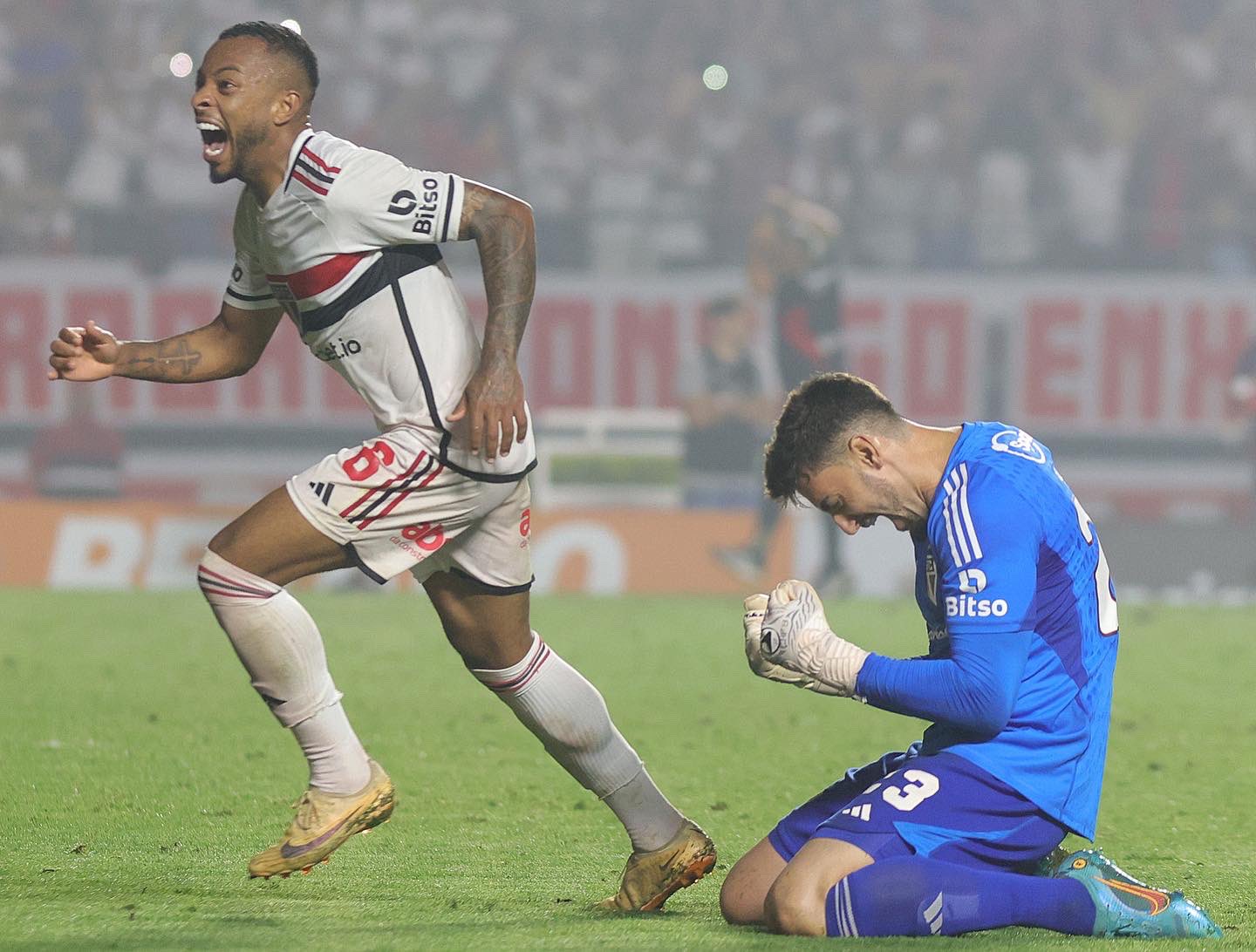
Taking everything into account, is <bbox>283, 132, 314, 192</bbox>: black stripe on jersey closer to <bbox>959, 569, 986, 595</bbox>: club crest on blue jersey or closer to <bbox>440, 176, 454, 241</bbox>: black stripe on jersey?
<bbox>440, 176, 454, 241</bbox>: black stripe on jersey

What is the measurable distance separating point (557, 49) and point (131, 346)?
11996mm

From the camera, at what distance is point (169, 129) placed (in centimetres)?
1447

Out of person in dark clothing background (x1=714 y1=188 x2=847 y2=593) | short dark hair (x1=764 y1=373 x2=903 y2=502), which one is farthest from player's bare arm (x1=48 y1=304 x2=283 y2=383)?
person in dark clothing background (x1=714 y1=188 x2=847 y2=593)

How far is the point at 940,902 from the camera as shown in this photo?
3.36 metres

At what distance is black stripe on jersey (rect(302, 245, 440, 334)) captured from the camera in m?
3.78

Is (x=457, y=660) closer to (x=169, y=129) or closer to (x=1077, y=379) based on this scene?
(x=1077, y=379)

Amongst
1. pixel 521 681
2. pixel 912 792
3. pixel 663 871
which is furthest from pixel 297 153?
pixel 912 792

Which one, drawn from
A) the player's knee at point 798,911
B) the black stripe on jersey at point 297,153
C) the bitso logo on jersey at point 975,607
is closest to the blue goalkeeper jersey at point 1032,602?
the bitso logo on jersey at point 975,607

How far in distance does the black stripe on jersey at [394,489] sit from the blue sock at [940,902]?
1266 millimetres

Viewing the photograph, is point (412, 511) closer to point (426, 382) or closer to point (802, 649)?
point (426, 382)

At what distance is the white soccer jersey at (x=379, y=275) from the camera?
373 cm

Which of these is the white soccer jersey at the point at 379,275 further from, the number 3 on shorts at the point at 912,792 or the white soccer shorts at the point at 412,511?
the number 3 on shorts at the point at 912,792

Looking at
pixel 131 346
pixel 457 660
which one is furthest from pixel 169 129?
pixel 131 346

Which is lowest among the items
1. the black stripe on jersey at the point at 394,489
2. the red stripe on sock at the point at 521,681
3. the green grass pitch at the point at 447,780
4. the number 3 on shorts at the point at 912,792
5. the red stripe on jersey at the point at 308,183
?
the green grass pitch at the point at 447,780
